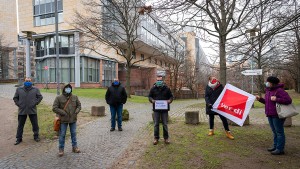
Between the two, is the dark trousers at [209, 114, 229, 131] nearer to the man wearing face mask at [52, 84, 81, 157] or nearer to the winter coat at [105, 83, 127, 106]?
the winter coat at [105, 83, 127, 106]

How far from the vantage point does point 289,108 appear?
19.9 feet

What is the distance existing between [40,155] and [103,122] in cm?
486

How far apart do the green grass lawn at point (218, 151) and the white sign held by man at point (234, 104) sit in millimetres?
727

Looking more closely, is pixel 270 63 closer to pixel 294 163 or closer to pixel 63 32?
pixel 294 163

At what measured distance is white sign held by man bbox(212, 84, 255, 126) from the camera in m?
7.43

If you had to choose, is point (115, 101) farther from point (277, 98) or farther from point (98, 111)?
point (277, 98)

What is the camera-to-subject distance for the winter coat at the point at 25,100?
7.88m

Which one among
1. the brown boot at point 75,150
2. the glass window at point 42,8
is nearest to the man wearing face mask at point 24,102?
the brown boot at point 75,150

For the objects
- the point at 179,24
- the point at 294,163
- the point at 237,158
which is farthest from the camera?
the point at 179,24

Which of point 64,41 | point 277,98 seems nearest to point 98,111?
point 277,98

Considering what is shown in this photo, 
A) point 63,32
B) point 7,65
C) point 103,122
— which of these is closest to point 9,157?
point 103,122

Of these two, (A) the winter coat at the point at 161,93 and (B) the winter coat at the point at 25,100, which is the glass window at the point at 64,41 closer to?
(B) the winter coat at the point at 25,100

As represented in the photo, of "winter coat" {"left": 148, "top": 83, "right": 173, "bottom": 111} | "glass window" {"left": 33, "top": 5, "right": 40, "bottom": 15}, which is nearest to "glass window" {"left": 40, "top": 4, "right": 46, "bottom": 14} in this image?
"glass window" {"left": 33, "top": 5, "right": 40, "bottom": 15}

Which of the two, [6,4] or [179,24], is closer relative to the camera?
[179,24]
